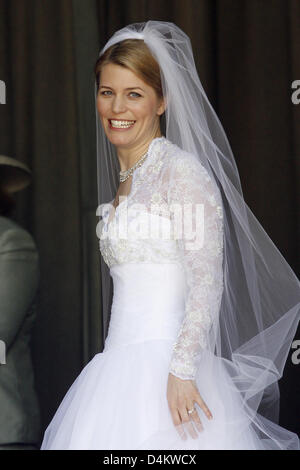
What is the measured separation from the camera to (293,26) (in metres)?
2.88

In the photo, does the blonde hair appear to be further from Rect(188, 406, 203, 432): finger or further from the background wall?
Rect(188, 406, 203, 432): finger

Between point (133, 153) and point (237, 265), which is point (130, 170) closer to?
point (133, 153)

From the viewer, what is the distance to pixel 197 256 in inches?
79.4

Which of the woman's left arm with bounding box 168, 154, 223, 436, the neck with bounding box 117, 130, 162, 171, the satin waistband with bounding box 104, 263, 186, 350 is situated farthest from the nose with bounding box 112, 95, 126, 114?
the satin waistband with bounding box 104, 263, 186, 350

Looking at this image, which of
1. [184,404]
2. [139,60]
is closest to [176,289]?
[184,404]

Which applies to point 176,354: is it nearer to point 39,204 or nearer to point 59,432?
point 59,432

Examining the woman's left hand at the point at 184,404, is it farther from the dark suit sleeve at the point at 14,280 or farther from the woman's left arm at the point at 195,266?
the dark suit sleeve at the point at 14,280

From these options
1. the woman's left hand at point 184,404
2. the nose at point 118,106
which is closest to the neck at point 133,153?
the nose at point 118,106

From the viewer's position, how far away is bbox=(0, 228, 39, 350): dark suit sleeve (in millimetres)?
2387

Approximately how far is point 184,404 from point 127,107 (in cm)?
79

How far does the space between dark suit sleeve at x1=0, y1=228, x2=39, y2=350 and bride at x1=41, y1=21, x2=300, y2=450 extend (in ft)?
0.85

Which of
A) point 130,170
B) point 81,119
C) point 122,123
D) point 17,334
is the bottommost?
point 17,334

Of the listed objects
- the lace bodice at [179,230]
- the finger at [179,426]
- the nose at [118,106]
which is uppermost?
the nose at [118,106]

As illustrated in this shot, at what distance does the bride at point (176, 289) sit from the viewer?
1.97 metres
